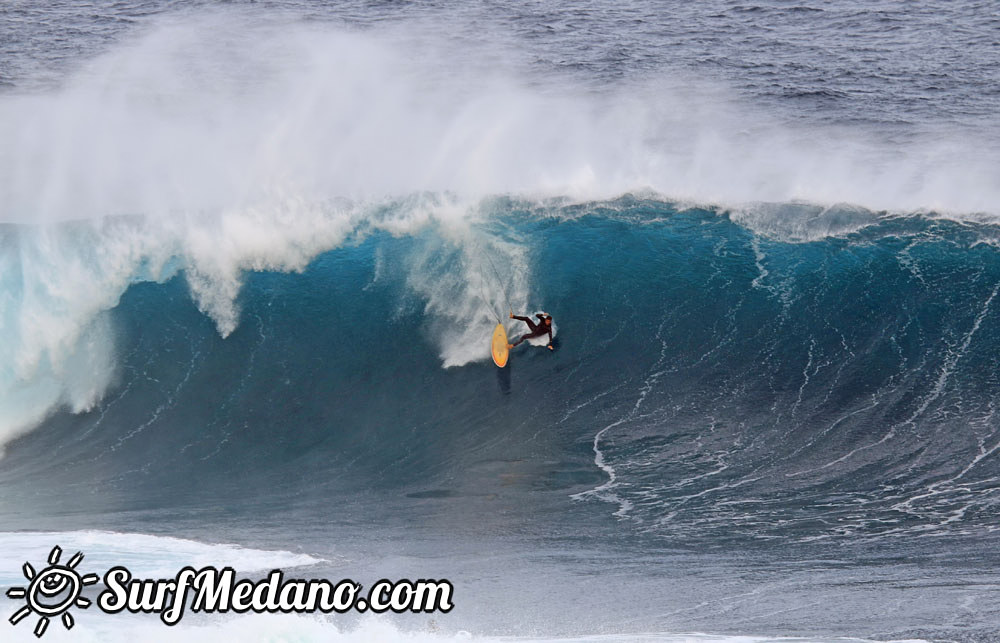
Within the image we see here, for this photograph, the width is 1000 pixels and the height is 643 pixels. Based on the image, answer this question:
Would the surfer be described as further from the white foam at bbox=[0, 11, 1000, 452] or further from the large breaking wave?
the white foam at bbox=[0, 11, 1000, 452]

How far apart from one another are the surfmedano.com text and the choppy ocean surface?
0.23m

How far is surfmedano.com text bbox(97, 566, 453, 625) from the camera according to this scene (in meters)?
10.9

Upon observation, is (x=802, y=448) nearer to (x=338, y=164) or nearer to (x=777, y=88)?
(x=338, y=164)

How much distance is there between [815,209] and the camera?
60.5ft

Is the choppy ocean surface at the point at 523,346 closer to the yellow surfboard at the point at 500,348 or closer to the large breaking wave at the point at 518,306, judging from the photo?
the large breaking wave at the point at 518,306

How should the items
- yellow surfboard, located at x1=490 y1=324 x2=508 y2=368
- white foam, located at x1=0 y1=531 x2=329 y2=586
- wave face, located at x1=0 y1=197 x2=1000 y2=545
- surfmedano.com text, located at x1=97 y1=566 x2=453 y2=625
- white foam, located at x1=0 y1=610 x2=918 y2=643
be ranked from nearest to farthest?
white foam, located at x1=0 y1=610 x2=918 y2=643 → surfmedano.com text, located at x1=97 y1=566 x2=453 y2=625 → white foam, located at x1=0 y1=531 x2=329 y2=586 → wave face, located at x1=0 y1=197 x2=1000 y2=545 → yellow surfboard, located at x1=490 y1=324 x2=508 y2=368

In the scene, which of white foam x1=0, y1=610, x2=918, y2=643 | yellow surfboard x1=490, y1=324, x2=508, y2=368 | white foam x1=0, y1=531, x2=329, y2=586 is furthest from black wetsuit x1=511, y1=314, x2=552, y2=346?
white foam x1=0, y1=610, x2=918, y2=643

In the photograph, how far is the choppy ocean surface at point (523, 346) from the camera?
11.7 meters

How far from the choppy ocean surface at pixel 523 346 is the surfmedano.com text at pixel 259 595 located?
0.75 ft

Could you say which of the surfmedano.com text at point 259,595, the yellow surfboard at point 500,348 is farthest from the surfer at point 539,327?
the surfmedano.com text at point 259,595

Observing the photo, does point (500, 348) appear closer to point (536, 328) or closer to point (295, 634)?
point (536, 328)

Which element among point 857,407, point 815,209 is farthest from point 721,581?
point 815,209

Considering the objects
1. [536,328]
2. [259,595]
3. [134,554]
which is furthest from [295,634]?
[536,328]

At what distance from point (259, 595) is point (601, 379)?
6.23 m
